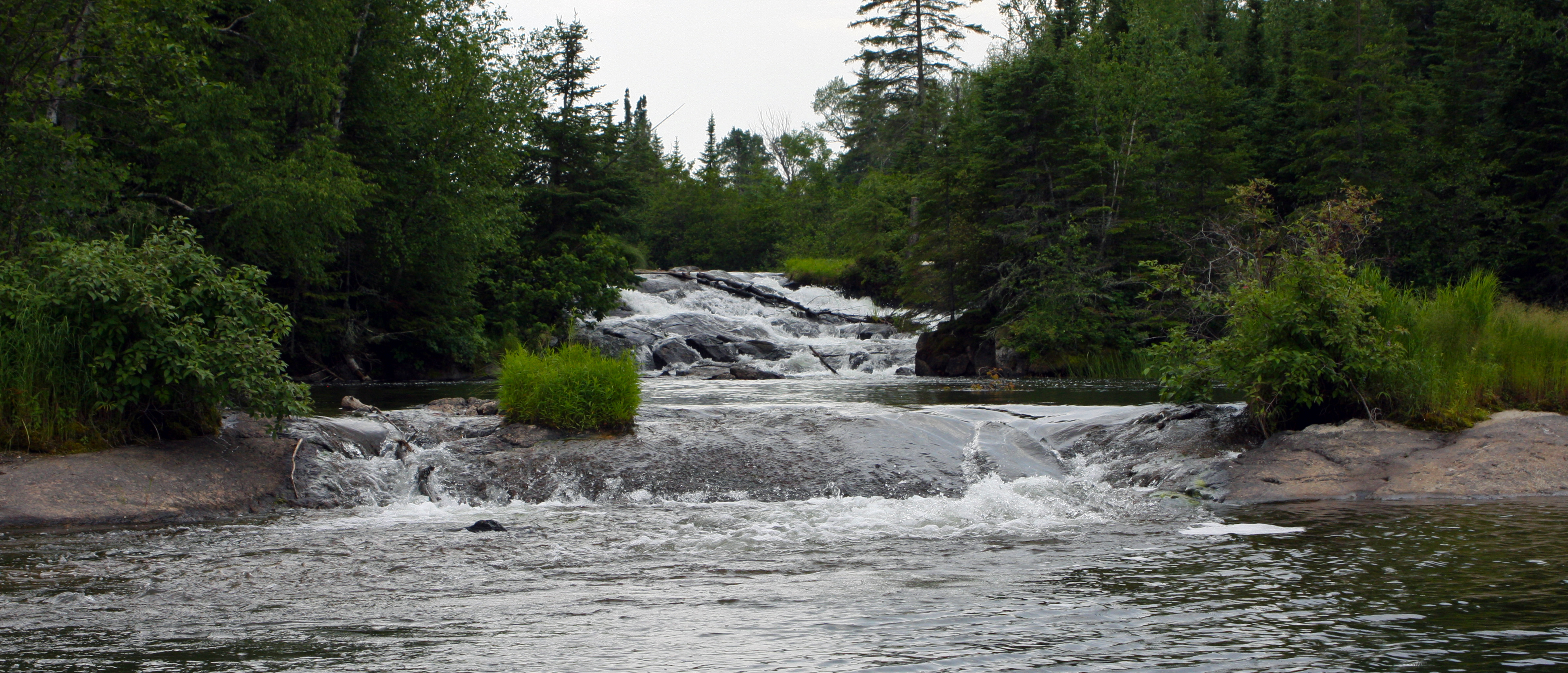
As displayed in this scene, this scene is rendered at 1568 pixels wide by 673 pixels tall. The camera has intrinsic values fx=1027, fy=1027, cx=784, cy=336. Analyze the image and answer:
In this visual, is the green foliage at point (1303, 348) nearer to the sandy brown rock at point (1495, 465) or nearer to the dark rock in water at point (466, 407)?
the sandy brown rock at point (1495, 465)

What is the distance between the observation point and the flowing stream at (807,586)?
4.59 metres

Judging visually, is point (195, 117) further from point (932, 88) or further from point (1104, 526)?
point (932, 88)

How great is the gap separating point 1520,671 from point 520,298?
2873 cm

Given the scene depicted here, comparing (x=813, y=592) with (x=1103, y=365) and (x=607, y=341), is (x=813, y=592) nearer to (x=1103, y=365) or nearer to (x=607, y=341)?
(x=1103, y=365)

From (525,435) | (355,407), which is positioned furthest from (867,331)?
(525,435)

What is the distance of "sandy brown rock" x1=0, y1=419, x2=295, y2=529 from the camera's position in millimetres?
8062

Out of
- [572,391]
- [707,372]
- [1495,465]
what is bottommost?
[1495,465]

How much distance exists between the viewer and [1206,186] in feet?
105

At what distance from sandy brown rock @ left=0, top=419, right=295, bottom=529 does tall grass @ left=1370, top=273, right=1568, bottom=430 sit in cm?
1113

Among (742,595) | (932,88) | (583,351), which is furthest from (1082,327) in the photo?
(932,88)

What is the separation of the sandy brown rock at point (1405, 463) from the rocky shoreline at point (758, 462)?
0.02m

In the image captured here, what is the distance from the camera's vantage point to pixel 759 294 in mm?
39594

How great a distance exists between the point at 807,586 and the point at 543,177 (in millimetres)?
31283

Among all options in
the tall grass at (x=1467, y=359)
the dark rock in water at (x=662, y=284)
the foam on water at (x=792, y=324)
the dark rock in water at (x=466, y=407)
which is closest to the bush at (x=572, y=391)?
the dark rock in water at (x=466, y=407)
